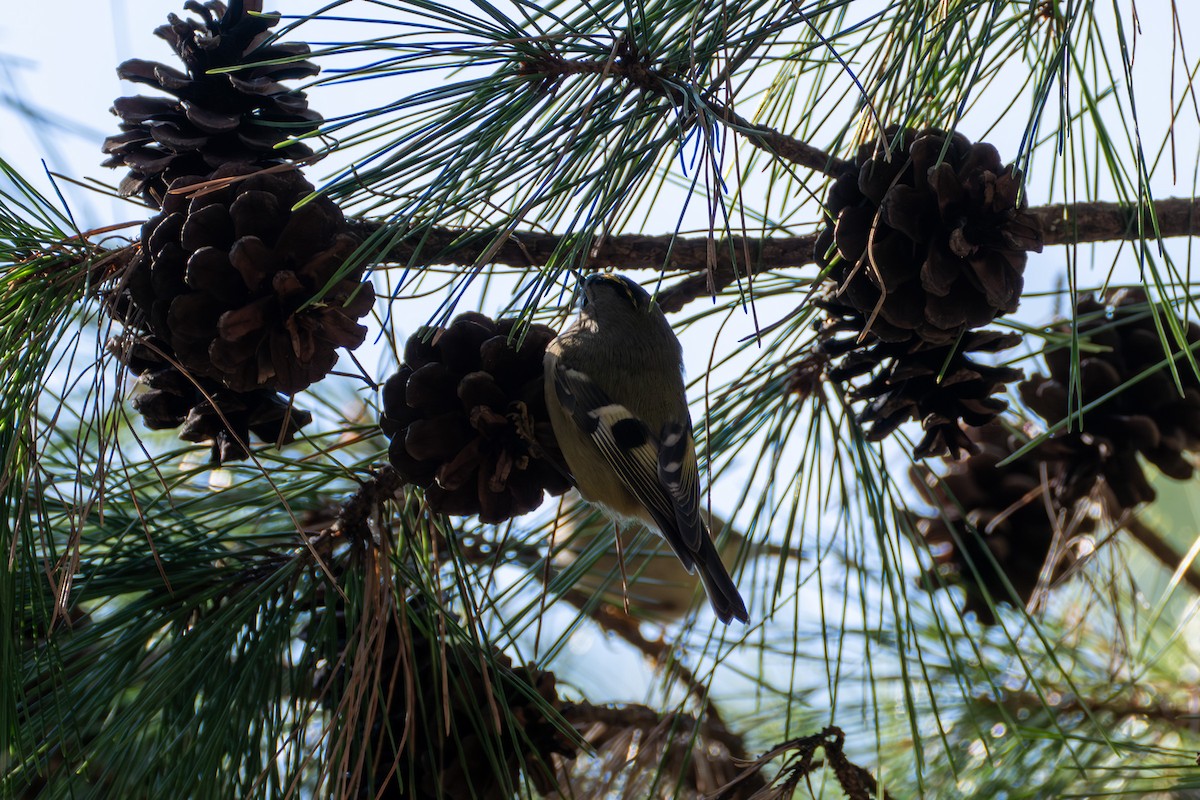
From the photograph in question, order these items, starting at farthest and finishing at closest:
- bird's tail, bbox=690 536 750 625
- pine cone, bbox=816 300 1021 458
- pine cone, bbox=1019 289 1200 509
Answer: pine cone, bbox=1019 289 1200 509 < bird's tail, bbox=690 536 750 625 < pine cone, bbox=816 300 1021 458

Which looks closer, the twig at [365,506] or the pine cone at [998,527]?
the twig at [365,506]

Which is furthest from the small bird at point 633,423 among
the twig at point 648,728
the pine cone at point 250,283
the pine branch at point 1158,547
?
the pine branch at point 1158,547

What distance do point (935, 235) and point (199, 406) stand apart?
0.82 meters

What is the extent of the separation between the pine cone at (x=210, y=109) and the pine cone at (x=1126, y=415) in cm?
114

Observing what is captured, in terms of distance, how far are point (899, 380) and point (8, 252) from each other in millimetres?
981

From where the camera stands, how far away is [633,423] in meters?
1.74

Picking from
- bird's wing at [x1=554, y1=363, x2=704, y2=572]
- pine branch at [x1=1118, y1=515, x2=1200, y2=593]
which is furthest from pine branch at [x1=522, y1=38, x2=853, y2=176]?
pine branch at [x1=1118, y1=515, x2=1200, y2=593]

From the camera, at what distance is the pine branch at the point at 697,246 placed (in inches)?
47.3

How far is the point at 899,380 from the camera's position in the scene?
126cm

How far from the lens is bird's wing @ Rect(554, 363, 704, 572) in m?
1.58

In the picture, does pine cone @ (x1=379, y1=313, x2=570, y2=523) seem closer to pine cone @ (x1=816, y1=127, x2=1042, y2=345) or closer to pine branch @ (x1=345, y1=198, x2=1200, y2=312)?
pine branch @ (x1=345, y1=198, x2=1200, y2=312)

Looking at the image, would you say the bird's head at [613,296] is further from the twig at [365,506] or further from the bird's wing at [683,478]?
the twig at [365,506]

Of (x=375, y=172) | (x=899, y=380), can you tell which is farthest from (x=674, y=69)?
(x=899, y=380)

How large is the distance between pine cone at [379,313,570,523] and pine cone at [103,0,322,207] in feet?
0.91
